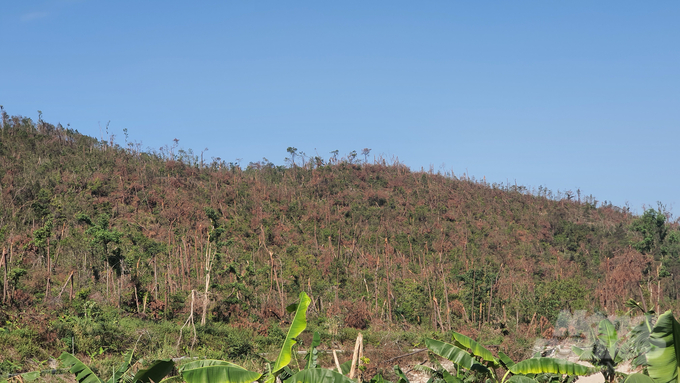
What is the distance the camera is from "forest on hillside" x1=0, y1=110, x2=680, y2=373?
38.1 ft

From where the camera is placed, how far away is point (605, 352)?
6121mm

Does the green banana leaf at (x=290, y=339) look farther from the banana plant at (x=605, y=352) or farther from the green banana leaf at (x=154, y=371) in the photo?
the banana plant at (x=605, y=352)

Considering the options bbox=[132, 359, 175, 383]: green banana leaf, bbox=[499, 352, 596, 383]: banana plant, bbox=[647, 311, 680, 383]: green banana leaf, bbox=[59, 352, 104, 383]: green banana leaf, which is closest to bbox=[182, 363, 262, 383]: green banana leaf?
bbox=[132, 359, 175, 383]: green banana leaf

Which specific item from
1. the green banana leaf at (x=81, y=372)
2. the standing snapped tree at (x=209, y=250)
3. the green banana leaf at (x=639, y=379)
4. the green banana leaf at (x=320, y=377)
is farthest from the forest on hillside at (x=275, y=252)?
the green banana leaf at (x=639, y=379)

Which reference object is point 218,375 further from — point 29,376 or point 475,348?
point 29,376

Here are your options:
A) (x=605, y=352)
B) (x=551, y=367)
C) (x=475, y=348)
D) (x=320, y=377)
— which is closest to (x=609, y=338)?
(x=605, y=352)

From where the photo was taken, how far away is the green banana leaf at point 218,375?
4121mm

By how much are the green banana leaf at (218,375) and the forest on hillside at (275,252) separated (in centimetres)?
498

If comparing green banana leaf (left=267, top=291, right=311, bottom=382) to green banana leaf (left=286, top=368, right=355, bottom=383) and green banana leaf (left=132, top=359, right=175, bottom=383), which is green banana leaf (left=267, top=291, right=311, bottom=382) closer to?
green banana leaf (left=286, top=368, right=355, bottom=383)

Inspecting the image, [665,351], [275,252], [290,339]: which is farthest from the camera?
[275,252]

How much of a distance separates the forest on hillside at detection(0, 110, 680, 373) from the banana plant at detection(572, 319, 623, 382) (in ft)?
15.7

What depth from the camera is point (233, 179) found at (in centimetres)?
3155

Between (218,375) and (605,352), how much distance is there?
492cm

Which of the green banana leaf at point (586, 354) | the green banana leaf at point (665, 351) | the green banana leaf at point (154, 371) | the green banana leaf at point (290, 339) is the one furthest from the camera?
the green banana leaf at point (586, 354)
